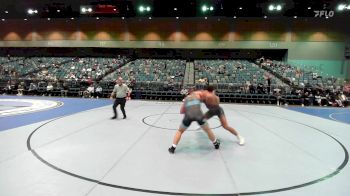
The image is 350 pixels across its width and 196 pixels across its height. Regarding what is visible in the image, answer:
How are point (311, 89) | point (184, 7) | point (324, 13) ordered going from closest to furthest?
1. point (311, 89)
2. point (324, 13)
3. point (184, 7)

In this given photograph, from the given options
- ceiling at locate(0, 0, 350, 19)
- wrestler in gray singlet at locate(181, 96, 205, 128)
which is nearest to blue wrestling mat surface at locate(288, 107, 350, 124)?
wrestler in gray singlet at locate(181, 96, 205, 128)

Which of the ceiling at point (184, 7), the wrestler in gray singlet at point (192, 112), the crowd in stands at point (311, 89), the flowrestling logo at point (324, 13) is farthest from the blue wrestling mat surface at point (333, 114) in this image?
the ceiling at point (184, 7)

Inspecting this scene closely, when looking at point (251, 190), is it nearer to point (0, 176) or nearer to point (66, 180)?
point (66, 180)

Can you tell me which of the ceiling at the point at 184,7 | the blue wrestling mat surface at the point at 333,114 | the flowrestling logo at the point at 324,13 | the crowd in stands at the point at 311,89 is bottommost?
the blue wrestling mat surface at the point at 333,114

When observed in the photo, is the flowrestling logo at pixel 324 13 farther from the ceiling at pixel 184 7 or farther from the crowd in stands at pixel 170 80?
the crowd in stands at pixel 170 80

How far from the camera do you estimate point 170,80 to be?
22.2 meters

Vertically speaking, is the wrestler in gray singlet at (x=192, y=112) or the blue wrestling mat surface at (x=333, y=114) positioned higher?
the wrestler in gray singlet at (x=192, y=112)

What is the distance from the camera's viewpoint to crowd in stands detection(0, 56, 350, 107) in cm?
1909

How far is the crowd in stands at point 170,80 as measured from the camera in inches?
752

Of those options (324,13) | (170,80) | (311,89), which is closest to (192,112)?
(311,89)

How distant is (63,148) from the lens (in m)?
5.87

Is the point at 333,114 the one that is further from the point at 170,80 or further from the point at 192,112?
the point at 170,80

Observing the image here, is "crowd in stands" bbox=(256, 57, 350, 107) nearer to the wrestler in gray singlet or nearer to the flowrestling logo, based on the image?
the flowrestling logo

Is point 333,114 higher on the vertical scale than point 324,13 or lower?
lower
